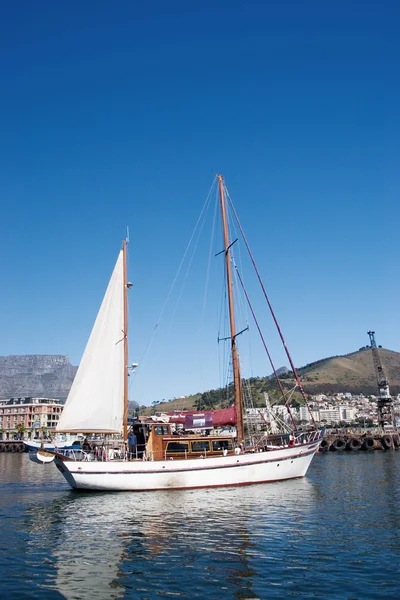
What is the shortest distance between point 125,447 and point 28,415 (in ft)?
518

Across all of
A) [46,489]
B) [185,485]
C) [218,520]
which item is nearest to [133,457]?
[185,485]

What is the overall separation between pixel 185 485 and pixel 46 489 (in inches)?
473

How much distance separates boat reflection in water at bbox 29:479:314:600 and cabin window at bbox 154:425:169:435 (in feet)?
16.1

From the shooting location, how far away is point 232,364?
1678 inches

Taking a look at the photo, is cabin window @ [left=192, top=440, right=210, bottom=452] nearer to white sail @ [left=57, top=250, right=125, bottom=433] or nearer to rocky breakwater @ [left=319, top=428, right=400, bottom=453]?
white sail @ [left=57, top=250, right=125, bottom=433]

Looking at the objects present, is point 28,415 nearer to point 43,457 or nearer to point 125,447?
point 125,447

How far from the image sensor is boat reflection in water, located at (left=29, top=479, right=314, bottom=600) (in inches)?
576

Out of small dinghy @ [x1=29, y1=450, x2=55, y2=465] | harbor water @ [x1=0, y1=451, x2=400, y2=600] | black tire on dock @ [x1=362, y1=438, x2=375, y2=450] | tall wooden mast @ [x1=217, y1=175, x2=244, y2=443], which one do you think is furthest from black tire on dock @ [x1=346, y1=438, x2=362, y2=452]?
small dinghy @ [x1=29, y1=450, x2=55, y2=465]

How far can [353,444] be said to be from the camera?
92438mm

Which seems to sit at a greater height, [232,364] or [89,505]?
[232,364]

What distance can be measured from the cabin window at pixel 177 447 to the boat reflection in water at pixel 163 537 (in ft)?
11.9

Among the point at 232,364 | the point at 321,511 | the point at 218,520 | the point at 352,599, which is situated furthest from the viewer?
the point at 232,364

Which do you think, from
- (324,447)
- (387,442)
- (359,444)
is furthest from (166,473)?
(387,442)

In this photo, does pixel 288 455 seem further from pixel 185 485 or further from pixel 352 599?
pixel 352 599
